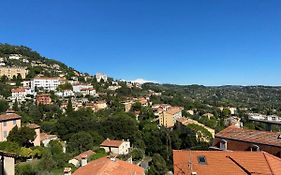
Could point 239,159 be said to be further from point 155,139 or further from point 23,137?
point 23,137

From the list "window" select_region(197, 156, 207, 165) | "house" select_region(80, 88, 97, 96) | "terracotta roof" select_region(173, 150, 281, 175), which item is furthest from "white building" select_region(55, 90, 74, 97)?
"window" select_region(197, 156, 207, 165)

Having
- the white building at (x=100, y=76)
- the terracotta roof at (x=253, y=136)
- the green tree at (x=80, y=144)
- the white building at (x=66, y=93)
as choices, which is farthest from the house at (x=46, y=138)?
the white building at (x=100, y=76)

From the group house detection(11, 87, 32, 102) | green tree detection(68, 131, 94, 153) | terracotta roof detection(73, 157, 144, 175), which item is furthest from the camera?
house detection(11, 87, 32, 102)

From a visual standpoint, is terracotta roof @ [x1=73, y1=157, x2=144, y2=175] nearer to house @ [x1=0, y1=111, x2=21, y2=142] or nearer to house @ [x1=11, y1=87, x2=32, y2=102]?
house @ [x1=0, y1=111, x2=21, y2=142]

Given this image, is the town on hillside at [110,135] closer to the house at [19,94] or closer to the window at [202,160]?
the window at [202,160]

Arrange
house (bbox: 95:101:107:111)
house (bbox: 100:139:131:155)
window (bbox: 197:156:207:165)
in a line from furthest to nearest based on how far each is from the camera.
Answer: house (bbox: 95:101:107:111), house (bbox: 100:139:131:155), window (bbox: 197:156:207:165)
